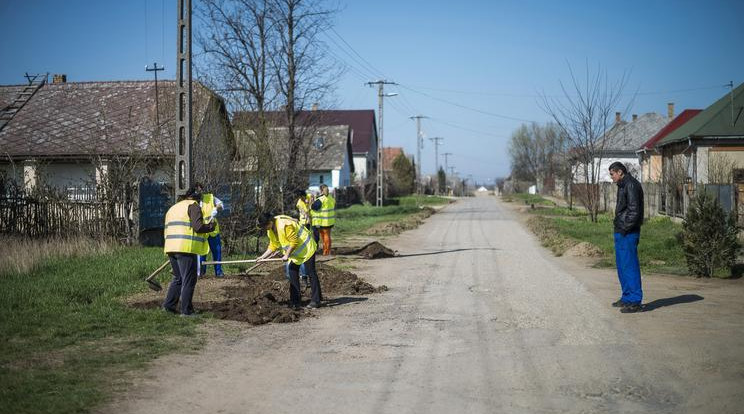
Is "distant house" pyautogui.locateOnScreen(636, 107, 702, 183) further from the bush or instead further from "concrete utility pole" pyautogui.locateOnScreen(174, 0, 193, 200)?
"concrete utility pole" pyautogui.locateOnScreen(174, 0, 193, 200)

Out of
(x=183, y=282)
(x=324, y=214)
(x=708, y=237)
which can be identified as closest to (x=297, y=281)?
(x=183, y=282)

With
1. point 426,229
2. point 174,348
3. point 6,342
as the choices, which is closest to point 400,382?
point 174,348

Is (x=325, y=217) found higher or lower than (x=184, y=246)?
higher

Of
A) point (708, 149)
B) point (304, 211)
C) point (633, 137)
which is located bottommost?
point (304, 211)

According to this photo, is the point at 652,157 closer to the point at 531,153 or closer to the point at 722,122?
the point at 722,122

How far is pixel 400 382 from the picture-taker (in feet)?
19.7

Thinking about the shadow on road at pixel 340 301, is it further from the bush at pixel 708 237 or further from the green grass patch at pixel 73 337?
the bush at pixel 708 237

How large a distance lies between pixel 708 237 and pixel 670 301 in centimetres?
321

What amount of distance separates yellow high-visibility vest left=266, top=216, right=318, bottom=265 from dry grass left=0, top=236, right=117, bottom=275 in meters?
5.60

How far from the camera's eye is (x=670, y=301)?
1003cm

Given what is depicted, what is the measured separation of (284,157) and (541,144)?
83.7m

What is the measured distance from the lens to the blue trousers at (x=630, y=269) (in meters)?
9.00

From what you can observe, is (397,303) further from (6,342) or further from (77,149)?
(77,149)

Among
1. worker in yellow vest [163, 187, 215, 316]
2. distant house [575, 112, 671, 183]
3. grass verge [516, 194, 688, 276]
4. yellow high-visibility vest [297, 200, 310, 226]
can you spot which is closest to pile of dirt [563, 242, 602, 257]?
grass verge [516, 194, 688, 276]
